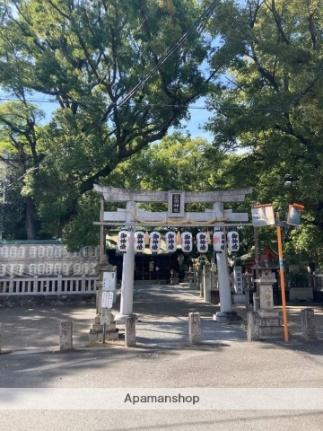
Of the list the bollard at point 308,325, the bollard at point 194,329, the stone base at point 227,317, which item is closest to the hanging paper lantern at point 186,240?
the stone base at point 227,317

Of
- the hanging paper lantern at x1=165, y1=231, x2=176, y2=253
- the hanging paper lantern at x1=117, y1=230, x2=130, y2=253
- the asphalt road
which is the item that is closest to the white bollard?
the hanging paper lantern at x1=165, y1=231, x2=176, y2=253

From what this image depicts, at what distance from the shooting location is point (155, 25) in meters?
18.7

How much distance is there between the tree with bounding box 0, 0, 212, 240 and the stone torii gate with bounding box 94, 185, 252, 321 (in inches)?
166

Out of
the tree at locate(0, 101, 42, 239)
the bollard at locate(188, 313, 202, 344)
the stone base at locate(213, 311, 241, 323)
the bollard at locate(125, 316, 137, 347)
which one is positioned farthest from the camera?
the tree at locate(0, 101, 42, 239)

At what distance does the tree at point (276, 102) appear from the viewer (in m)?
15.7

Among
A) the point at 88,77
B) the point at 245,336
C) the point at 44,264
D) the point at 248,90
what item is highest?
the point at 88,77

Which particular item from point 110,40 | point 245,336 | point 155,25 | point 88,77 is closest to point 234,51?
point 155,25

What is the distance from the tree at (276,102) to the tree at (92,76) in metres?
2.35

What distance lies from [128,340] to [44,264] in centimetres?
970

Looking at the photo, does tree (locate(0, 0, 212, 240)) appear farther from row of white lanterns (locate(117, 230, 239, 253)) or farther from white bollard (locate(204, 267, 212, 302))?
white bollard (locate(204, 267, 212, 302))

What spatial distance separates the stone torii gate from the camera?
572 inches

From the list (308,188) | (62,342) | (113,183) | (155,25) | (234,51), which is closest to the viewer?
(62,342)

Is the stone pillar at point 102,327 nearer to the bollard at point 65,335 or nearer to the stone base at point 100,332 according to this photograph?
the stone base at point 100,332

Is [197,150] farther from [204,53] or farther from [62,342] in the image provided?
[62,342]
